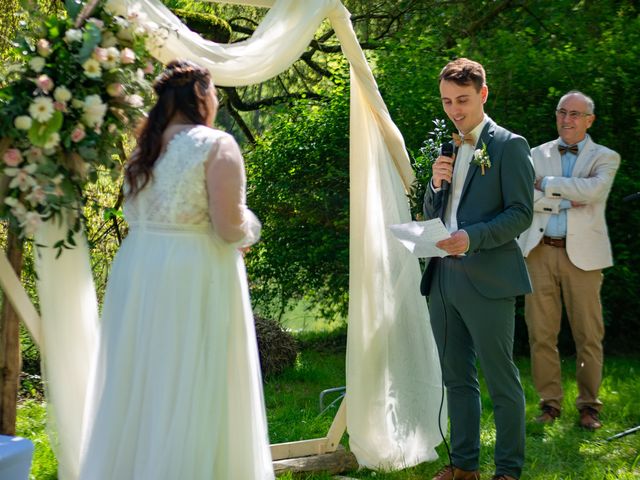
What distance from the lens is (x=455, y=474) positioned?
4.34m

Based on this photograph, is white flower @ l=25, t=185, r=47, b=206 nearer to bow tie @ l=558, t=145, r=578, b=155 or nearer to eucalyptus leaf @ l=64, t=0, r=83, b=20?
eucalyptus leaf @ l=64, t=0, r=83, b=20

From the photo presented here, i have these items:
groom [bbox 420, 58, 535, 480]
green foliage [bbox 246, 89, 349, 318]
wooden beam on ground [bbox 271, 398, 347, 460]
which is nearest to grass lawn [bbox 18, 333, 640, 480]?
wooden beam on ground [bbox 271, 398, 347, 460]

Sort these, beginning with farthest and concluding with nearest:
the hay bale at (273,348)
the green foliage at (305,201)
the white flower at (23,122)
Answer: the green foliage at (305,201), the hay bale at (273,348), the white flower at (23,122)

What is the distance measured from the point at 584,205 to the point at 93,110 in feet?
10.6

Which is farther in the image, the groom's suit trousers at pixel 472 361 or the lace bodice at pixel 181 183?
the groom's suit trousers at pixel 472 361

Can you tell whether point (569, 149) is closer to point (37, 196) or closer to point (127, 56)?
point (127, 56)

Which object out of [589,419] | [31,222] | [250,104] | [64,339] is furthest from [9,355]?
[250,104]

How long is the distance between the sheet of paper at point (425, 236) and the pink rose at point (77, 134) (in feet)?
4.74

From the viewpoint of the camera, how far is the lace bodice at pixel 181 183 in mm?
3391

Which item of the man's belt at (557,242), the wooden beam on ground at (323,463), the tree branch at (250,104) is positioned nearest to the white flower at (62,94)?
the wooden beam on ground at (323,463)

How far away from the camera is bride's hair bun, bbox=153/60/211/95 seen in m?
3.48

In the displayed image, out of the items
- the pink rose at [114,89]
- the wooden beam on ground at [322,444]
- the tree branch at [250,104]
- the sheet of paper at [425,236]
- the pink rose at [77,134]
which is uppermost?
the tree branch at [250,104]

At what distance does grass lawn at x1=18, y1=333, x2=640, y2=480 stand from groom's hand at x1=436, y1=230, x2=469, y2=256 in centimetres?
131

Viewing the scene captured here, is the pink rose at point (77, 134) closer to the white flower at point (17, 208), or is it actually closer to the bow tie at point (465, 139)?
the white flower at point (17, 208)
